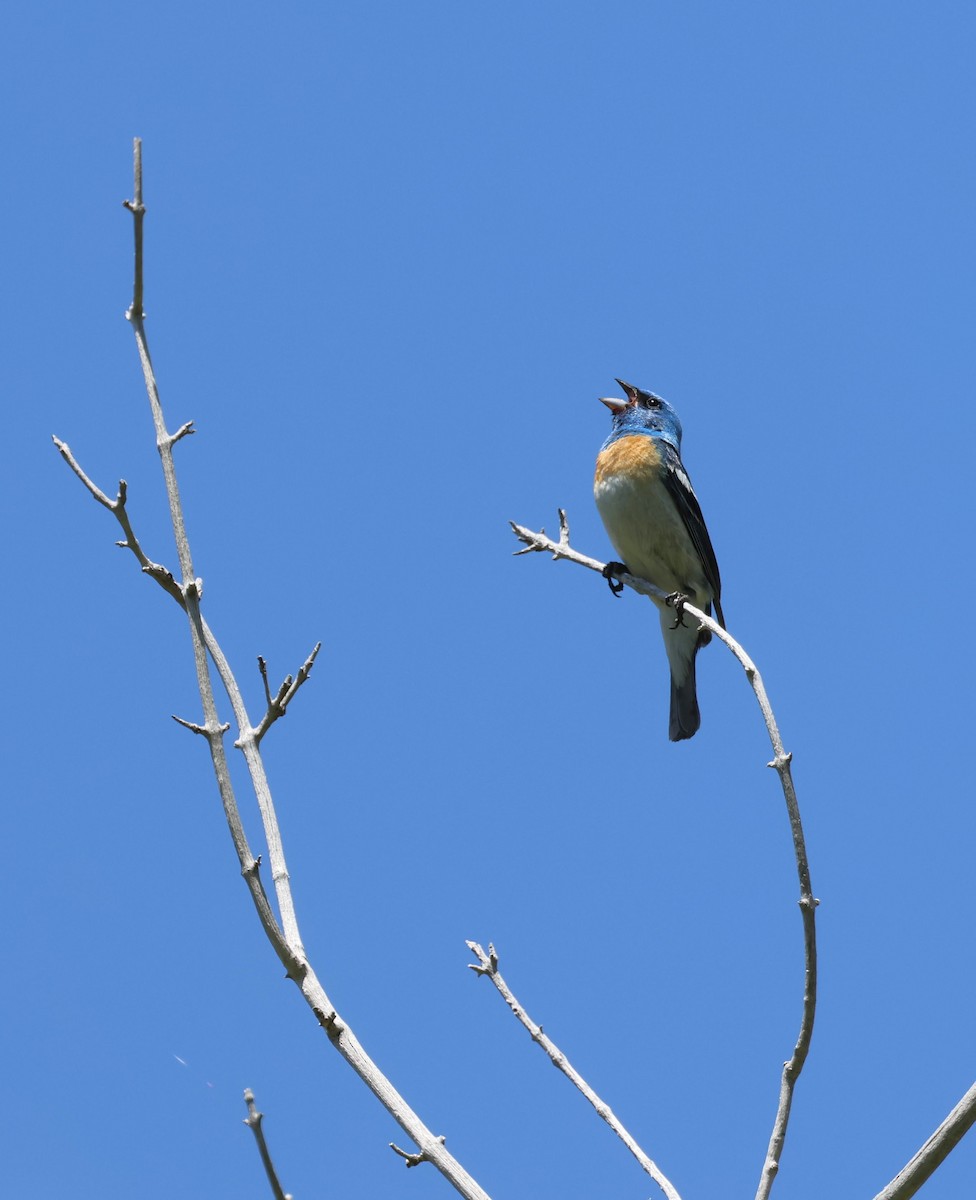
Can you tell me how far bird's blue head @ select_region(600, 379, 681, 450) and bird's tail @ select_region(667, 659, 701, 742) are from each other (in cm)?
162

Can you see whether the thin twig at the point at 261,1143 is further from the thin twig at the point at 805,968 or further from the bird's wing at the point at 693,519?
the bird's wing at the point at 693,519

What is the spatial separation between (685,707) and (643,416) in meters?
2.03

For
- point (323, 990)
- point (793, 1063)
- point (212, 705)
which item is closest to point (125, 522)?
point (212, 705)

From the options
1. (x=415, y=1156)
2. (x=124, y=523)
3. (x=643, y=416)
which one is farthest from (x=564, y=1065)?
(x=643, y=416)

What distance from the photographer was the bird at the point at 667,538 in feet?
26.2

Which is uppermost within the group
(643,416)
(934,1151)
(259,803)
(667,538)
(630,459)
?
(643,416)

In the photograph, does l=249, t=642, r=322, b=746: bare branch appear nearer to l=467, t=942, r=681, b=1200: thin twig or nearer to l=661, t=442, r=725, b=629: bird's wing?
l=467, t=942, r=681, b=1200: thin twig

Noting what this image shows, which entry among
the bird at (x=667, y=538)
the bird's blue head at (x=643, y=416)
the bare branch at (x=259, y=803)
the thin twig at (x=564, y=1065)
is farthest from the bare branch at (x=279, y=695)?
the bird's blue head at (x=643, y=416)

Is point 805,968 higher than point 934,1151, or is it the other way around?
point 805,968

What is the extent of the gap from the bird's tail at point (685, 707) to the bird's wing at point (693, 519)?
0.42 meters

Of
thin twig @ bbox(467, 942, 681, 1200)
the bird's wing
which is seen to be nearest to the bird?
the bird's wing

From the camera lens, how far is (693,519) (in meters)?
8.06

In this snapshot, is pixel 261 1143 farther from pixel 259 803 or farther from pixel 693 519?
pixel 693 519

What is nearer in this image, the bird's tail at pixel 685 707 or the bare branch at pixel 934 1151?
the bare branch at pixel 934 1151
